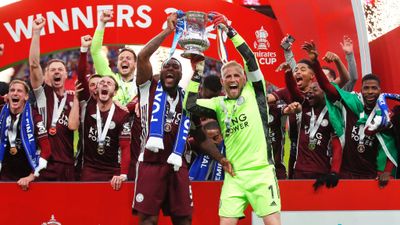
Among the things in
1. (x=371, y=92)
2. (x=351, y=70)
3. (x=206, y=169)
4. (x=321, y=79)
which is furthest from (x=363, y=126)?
(x=206, y=169)

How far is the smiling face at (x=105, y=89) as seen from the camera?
5961 mm

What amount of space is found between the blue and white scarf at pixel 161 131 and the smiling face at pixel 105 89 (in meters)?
1.15

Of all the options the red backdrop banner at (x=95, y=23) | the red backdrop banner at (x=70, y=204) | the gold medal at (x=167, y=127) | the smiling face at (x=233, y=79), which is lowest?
the red backdrop banner at (x=70, y=204)

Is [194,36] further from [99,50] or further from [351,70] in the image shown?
[351,70]

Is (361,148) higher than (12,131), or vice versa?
(12,131)

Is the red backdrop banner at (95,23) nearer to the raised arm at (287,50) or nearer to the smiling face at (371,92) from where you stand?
the raised arm at (287,50)

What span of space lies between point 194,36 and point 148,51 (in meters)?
0.38

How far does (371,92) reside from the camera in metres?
5.91

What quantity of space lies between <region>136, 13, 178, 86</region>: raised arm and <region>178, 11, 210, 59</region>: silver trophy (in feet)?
0.37

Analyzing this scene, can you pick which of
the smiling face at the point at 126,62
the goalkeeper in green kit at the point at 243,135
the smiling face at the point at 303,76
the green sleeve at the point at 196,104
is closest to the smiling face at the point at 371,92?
the smiling face at the point at 303,76

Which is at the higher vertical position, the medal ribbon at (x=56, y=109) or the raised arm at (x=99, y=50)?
the raised arm at (x=99, y=50)

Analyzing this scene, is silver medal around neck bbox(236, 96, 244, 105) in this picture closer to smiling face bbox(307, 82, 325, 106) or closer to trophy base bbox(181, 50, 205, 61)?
trophy base bbox(181, 50, 205, 61)

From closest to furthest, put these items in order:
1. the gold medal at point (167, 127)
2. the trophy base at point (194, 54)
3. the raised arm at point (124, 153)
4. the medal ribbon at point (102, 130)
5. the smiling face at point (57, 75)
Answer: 1. the trophy base at point (194, 54)
2. the gold medal at point (167, 127)
3. the raised arm at point (124, 153)
4. the medal ribbon at point (102, 130)
5. the smiling face at point (57, 75)

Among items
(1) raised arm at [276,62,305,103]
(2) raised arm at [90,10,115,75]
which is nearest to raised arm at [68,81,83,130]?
(2) raised arm at [90,10,115,75]
